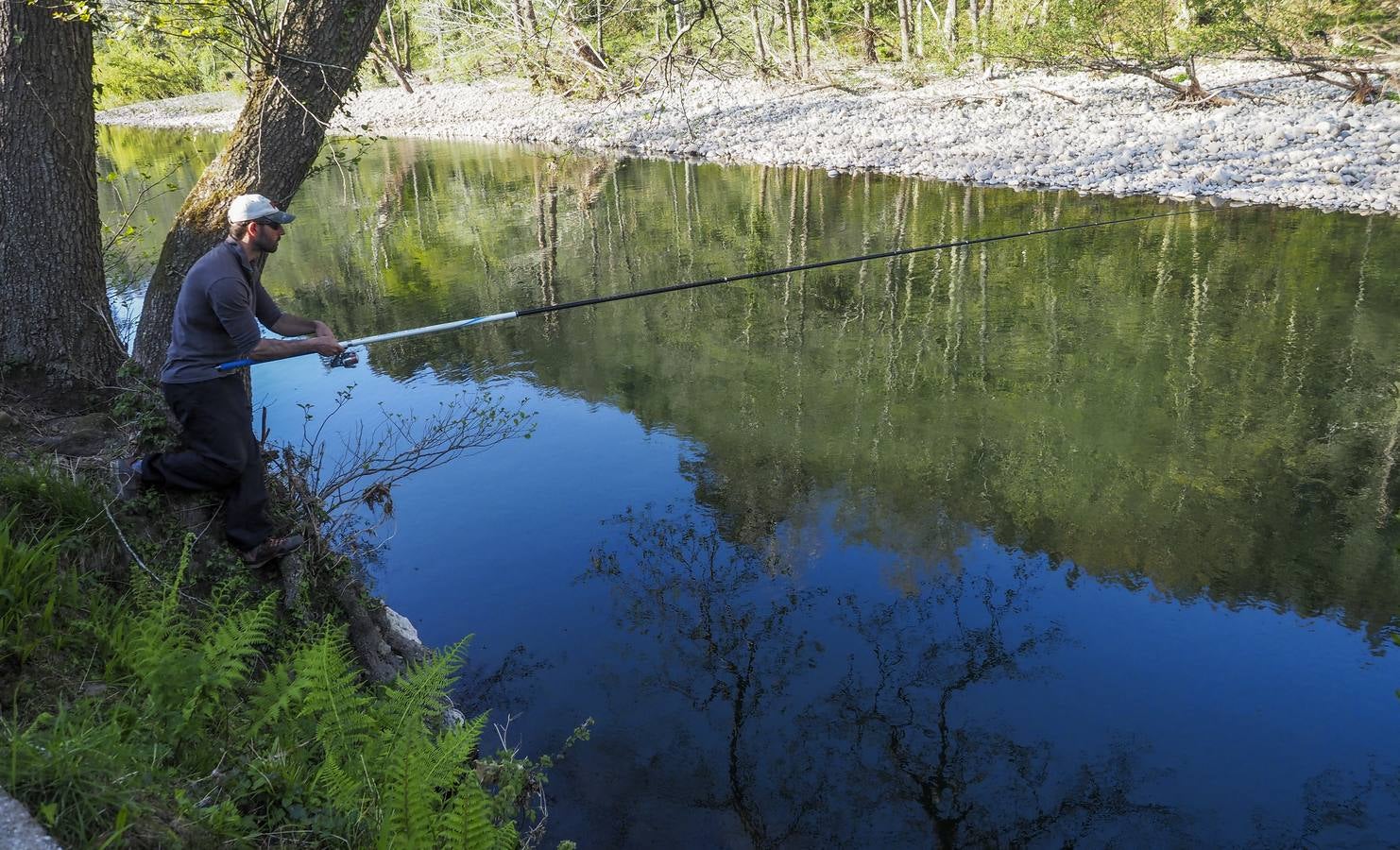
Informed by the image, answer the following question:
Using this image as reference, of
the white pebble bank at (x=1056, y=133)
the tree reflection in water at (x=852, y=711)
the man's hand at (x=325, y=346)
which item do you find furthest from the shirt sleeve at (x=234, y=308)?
the white pebble bank at (x=1056, y=133)

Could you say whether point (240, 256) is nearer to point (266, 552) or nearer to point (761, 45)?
point (266, 552)

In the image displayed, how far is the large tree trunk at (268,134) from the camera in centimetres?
499

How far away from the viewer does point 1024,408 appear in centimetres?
802

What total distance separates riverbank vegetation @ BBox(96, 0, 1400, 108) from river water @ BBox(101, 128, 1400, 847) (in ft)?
8.36

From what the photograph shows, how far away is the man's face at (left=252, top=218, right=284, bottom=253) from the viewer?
13.5ft

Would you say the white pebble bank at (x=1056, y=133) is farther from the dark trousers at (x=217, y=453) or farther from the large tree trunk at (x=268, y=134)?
the dark trousers at (x=217, y=453)

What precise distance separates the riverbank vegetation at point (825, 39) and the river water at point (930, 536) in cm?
255

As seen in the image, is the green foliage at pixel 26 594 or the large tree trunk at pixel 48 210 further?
the large tree trunk at pixel 48 210

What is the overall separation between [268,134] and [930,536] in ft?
14.1

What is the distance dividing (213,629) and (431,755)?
1.26 metres

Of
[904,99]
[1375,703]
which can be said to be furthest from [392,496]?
[904,99]

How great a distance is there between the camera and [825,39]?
31.0 m

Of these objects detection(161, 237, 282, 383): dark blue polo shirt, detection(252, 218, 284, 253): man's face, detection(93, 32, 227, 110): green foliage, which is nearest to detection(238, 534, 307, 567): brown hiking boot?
detection(161, 237, 282, 383): dark blue polo shirt

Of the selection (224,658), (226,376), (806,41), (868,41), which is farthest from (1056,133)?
(224,658)
